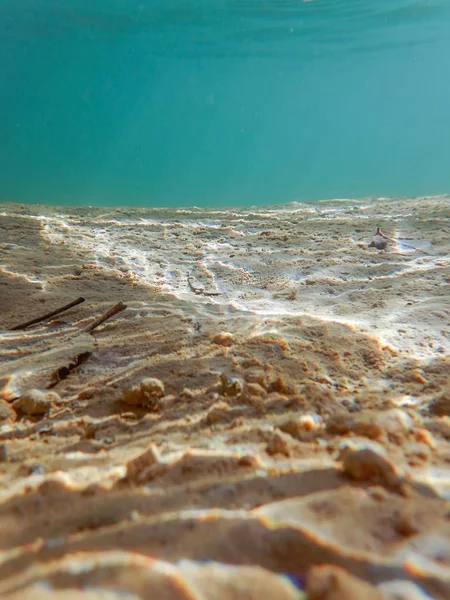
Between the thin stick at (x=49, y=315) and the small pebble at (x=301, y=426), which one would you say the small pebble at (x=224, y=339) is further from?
the thin stick at (x=49, y=315)

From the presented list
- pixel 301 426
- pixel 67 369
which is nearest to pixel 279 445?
pixel 301 426

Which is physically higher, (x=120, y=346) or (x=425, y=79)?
(x=425, y=79)

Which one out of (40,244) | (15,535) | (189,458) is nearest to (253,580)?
(189,458)

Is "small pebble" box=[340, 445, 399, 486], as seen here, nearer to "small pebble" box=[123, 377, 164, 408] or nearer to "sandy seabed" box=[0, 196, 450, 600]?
"sandy seabed" box=[0, 196, 450, 600]

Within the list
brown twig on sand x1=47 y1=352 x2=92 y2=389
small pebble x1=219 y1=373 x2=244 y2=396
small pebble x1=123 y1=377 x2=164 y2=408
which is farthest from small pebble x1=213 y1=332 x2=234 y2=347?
brown twig on sand x1=47 y1=352 x2=92 y2=389

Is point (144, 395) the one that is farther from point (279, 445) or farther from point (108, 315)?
point (108, 315)

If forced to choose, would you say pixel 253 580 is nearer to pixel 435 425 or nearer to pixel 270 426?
pixel 270 426

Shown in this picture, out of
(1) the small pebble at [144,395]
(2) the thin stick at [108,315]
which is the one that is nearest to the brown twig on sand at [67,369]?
(2) the thin stick at [108,315]
